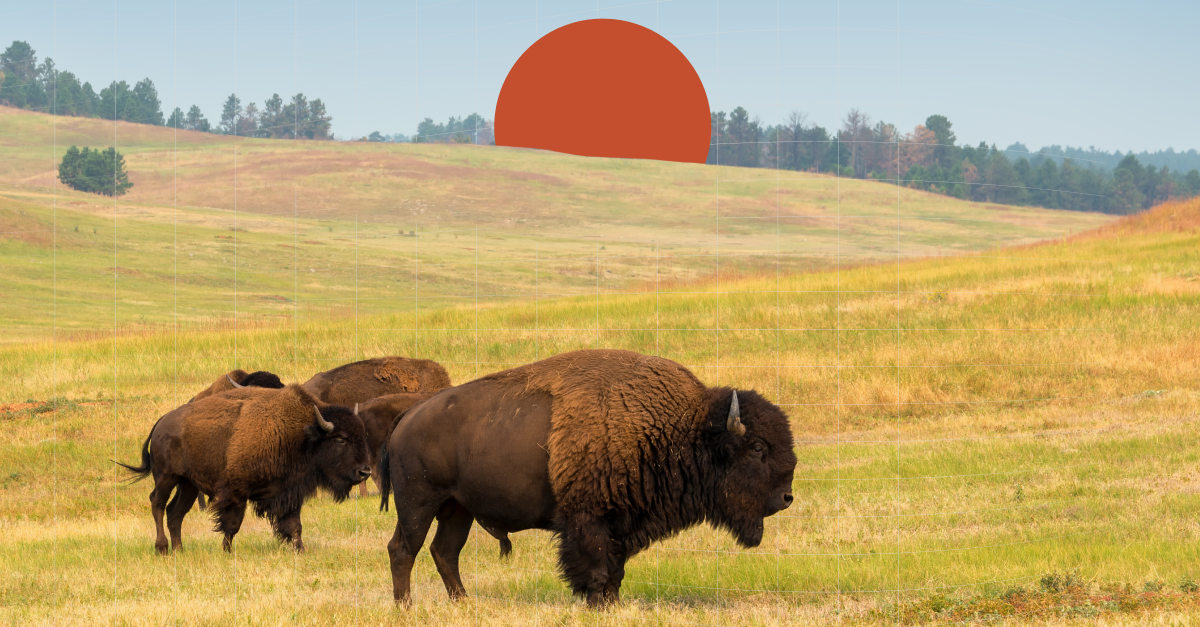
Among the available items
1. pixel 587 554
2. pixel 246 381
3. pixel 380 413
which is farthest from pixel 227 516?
pixel 587 554

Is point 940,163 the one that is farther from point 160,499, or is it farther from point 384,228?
point 384,228

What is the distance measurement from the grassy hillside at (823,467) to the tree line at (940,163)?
9.48ft

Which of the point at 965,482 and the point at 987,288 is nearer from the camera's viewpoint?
the point at 965,482

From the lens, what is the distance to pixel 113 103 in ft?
313

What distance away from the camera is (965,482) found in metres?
15.0

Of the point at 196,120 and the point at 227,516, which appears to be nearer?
the point at 227,516

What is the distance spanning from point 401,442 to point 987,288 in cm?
2617

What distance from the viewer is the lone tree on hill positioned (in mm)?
77000

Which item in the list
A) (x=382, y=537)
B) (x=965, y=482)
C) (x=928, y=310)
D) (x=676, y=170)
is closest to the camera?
(x=382, y=537)

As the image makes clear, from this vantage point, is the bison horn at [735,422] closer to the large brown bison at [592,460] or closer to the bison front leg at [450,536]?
the large brown bison at [592,460]

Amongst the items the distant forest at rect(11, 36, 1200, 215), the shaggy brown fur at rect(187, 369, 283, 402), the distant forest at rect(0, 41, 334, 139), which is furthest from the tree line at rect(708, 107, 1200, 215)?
the distant forest at rect(0, 41, 334, 139)

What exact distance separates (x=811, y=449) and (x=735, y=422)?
10.3 metres

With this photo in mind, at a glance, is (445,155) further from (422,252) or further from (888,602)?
(888,602)

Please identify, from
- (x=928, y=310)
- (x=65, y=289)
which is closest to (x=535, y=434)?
(x=928, y=310)
